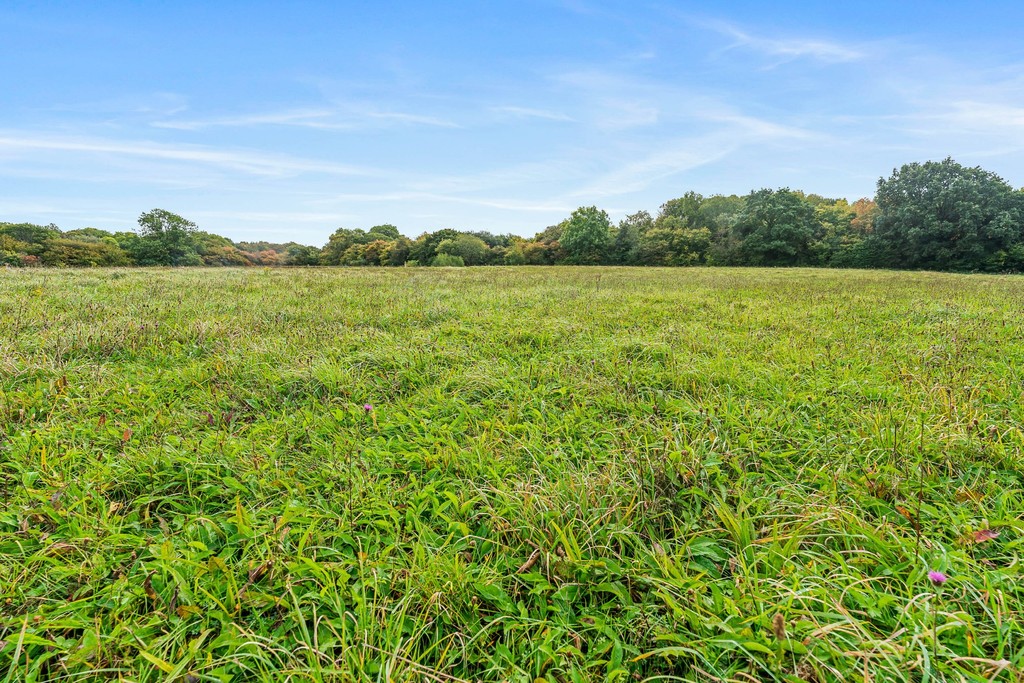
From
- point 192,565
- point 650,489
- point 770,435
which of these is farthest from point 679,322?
point 192,565

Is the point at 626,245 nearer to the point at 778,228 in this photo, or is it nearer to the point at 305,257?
the point at 778,228

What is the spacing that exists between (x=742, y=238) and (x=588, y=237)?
1934cm

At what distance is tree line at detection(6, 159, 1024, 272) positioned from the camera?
34688 millimetres

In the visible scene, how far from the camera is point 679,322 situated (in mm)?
6773

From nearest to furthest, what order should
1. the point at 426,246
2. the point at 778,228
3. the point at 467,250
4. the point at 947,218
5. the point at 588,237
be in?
the point at 947,218
the point at 778,228
the point at 588,237
the point at 467,250
the point at 426,246

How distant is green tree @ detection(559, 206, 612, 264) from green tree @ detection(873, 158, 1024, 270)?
29.5 metres

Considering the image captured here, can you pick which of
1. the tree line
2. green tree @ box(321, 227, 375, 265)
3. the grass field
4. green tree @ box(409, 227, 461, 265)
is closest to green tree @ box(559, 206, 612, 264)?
the tree line

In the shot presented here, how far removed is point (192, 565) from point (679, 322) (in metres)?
6.84

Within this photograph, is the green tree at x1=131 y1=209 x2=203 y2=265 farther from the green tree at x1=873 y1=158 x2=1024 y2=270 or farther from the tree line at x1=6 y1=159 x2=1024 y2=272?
the green tree at x1=873 y1=158 x2=1024 y2=270

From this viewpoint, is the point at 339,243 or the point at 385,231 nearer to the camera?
the point at 339,243

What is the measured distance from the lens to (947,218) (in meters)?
36.2

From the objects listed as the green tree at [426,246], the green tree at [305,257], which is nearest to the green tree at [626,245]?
the green tree at [426,246]

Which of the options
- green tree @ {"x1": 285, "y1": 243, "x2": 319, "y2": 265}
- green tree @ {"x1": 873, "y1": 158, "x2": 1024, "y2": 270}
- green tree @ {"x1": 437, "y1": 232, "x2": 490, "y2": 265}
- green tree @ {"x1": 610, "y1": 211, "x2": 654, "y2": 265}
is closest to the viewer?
green tree @ {"x1": 873, "y1": 158, "x2": 1024, "y2": 270}

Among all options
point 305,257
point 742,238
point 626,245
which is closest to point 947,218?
point 742,238
